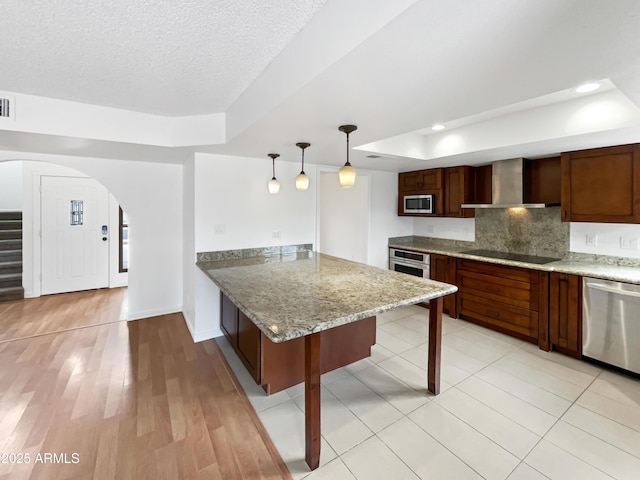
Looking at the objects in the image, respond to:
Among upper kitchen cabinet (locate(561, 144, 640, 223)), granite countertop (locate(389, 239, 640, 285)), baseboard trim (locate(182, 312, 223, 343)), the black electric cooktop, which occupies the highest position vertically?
upper kitchen cabinet (locate(561, 144, 640, 223))

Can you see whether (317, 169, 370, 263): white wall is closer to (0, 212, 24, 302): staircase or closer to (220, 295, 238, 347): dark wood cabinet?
(220, 295, 238, 347): dark wood cabinet

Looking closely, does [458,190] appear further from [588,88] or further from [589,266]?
[588,88]

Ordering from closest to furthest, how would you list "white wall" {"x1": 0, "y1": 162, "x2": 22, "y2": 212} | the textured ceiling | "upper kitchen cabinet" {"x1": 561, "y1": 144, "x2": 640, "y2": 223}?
the textured ceiling < "upper kitchen cabinet" {"x1": 561, "y1": 144, "x2": 640, "y2": 223} < "white wall" {"x1": 0, "y1": 162, "x2": 22, "y2": 212}

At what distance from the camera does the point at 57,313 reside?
12.9 ft

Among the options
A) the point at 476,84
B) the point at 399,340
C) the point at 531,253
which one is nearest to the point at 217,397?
the point at 399,340

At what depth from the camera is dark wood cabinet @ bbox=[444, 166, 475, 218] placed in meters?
3.88

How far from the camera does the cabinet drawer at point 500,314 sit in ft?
10.1

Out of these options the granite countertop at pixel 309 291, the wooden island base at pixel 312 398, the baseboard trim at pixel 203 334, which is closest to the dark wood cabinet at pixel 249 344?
the granite countertop at pixel 309 291

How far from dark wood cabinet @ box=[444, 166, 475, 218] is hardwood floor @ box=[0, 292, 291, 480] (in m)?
3.38

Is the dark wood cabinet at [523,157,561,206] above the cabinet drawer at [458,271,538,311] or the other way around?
above

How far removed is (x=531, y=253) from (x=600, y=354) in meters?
1.29

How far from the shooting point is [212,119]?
2.68 m

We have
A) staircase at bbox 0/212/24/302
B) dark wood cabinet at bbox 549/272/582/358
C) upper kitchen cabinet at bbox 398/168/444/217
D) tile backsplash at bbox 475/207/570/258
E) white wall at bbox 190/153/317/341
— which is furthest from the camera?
staircase at bbox 0/212/24/302

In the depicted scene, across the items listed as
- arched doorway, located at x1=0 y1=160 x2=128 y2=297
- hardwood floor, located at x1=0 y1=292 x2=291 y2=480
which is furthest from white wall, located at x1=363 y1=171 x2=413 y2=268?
arched doorway, located at x1=0 y1=160 x2=128 y2=297
